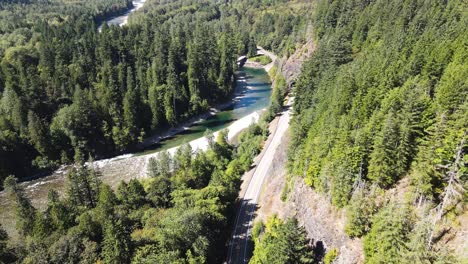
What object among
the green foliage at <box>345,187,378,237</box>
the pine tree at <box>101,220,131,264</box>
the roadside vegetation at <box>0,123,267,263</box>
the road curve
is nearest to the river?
the roadside vegetation at <box>0,123,267,263</box>

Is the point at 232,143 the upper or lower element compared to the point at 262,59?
lower

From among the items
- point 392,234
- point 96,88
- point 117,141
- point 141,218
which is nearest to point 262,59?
point 96,88

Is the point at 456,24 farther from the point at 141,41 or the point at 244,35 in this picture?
the point at 244,35

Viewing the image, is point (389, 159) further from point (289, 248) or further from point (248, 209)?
point (248, 209)

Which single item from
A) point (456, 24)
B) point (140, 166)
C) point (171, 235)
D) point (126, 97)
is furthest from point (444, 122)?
point (126, 97)

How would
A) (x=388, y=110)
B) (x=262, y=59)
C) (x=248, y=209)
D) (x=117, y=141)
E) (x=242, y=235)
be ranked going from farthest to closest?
1. (x=262, y=59)
2. (x=117, y=141)
3. (x=248, y=209)
4. (x=242, y=235)
5. (x=388, y=110)

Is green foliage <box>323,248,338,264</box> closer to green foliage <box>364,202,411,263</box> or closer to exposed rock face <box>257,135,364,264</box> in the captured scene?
exposed rock face <box>257,135,364,264</box>
